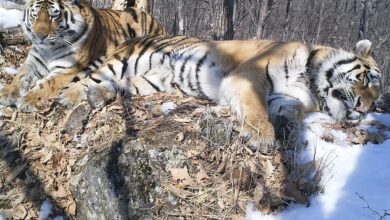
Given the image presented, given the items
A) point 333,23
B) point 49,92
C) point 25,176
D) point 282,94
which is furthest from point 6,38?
point 333,23

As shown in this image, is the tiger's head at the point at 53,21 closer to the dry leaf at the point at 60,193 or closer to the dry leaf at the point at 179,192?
the dry leaf at the point at 60,193

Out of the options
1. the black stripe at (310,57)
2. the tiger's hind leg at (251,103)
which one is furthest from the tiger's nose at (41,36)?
the black stripe at (310,57)

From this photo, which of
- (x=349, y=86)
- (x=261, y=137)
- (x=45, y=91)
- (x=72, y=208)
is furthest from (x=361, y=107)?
(x=45, y=91)

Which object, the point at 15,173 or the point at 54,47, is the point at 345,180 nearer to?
the point at 15,173

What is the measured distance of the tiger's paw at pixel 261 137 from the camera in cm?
287

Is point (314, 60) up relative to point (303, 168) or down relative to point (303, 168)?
up

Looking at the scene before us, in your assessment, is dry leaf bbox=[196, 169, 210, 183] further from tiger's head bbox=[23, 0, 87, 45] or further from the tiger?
tiger's head bbox=[23, 0, 87, 45]

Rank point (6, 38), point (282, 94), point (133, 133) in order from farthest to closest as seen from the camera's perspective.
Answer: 1. point (6, 38)
2. point (282, 94)
3. point (133, 133)

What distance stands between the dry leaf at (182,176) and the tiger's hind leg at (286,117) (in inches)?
27.4

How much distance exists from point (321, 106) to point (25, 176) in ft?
7.61

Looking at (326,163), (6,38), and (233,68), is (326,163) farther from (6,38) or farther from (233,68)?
(6,38)

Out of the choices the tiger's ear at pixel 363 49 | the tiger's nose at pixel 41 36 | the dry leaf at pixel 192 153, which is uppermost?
the tiger's nose at pixel 41 36

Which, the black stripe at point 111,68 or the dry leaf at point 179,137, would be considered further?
the black stripe at point 111,68

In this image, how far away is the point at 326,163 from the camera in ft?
9.50
